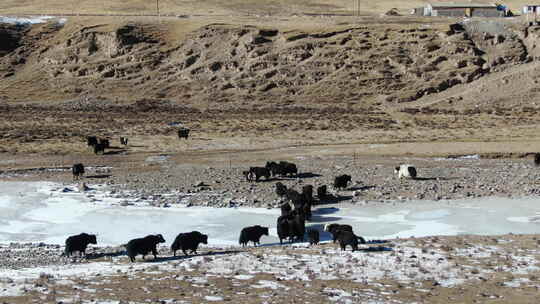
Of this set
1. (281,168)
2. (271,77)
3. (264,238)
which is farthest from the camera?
(271,77)

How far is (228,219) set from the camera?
82.8ft

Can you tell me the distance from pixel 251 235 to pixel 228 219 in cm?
377

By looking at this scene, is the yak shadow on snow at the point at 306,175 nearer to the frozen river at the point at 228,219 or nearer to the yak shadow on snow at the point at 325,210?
the frozen river at the point at 228,219

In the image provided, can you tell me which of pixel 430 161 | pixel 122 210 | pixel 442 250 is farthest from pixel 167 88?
pixel 442 250

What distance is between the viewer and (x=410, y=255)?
19.2 meters

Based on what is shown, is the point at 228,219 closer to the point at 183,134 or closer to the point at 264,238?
the point at 264,238

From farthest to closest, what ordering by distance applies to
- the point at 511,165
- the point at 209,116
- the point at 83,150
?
1. the point at 209,116
2. the point at 83,150
3. the point at 511,165

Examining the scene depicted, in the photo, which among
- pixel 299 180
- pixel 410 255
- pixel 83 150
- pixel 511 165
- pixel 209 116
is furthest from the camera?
pixel 209 116

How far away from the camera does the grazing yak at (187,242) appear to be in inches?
794

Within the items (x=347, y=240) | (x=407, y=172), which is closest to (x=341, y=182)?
(x=407, y=172)

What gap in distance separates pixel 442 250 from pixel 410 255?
41.0 inches

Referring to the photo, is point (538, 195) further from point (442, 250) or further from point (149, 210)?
point (149, 210)

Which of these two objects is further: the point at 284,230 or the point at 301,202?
the point at 301,202

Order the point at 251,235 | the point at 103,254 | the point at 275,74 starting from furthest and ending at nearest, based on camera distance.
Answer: the point at 275,74, the point at 251,235, the point at 103,254
